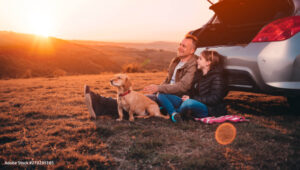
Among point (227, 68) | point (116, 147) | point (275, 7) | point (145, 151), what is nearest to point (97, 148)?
point (116, 147)

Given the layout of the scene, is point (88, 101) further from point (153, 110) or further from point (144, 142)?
point (144, 142)

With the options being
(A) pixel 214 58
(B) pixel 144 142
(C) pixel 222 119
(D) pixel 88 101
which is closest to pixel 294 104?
(C) pixel 222 119

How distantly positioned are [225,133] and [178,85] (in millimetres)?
1103

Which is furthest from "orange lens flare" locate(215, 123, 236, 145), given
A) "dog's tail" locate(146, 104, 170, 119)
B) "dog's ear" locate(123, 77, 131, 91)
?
"dog's ear" locate(123, 77, 131, 91)

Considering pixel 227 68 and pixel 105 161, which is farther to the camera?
pixel 227 68

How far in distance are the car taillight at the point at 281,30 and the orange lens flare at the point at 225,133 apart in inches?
52.8

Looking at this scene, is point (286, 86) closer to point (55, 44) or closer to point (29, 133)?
point (29, 133)

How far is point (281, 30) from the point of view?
96.9 inches

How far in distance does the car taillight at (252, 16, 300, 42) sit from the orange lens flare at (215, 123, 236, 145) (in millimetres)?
1341

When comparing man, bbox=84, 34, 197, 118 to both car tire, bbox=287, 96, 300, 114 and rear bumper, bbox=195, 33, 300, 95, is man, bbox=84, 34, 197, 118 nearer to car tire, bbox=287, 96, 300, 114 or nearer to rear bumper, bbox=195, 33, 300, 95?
rear bumper, bbox=195, 33, 300, 95

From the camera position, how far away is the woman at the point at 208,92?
307cm

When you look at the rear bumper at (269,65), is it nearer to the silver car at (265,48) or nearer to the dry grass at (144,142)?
the silver car at (265,48)

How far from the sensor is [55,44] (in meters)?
32.2

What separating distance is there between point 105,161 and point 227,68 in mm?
2252
